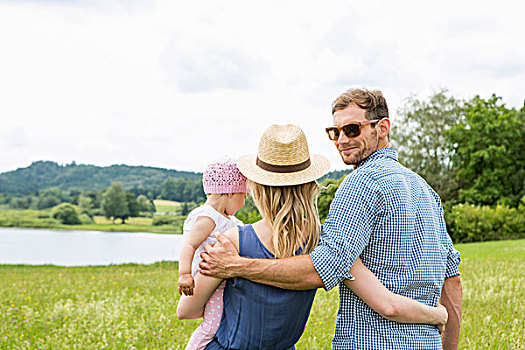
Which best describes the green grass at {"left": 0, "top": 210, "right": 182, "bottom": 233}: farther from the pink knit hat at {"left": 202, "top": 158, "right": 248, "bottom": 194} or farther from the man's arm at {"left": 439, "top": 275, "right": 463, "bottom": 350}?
the man's arm at {"left": 439, "top": 275, "right": 463, "bottom": 350}

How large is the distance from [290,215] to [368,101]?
0.82 meters

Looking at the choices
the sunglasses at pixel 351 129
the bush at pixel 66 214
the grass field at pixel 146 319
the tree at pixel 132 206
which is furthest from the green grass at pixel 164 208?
the sunglasses at pixel 351 129

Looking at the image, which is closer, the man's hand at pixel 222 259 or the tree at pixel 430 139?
the man's hand at pixel 222 259

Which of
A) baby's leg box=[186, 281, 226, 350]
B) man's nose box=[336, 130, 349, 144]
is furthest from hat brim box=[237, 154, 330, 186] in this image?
baby's leg box=[186, 281, 226, 350]

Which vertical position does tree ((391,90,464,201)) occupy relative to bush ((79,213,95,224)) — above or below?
above

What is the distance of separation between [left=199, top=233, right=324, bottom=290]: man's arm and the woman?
0.06 meters

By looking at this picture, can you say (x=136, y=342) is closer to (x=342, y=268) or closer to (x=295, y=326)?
(x=295, y=326)

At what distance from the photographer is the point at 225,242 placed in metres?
2.73

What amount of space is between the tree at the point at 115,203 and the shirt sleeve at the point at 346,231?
231ft

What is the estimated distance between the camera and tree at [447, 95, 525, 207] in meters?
46.3

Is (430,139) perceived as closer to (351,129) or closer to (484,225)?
(484,225)

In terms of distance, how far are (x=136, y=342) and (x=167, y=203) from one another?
54097 millimetres

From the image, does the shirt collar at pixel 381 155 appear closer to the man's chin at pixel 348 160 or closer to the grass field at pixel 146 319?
the man's chin at pixel 348 160

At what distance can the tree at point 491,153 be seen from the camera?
46.3 m
